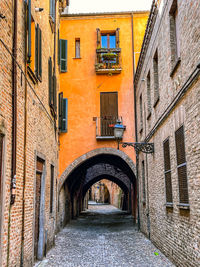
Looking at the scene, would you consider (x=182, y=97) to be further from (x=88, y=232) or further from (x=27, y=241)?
(x=88, y=232)

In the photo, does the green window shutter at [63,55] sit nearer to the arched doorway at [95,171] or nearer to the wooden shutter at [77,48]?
the wooden shutter at [77,48]

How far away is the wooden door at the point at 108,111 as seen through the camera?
1556 cm

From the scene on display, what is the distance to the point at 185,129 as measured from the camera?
22.6ft

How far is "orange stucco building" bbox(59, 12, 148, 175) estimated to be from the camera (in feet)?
51.2

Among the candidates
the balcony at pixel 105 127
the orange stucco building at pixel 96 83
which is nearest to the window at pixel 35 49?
the orange stucco building at pixel 96 83

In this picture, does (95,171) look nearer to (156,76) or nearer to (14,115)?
(156,76)

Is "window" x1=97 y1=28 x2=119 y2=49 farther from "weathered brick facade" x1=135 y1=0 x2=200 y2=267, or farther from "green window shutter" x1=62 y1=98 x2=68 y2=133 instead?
"weathered brick facade" x1=135 y1=0 x2=200 y2=267

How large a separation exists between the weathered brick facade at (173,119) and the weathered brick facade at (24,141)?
320 cm

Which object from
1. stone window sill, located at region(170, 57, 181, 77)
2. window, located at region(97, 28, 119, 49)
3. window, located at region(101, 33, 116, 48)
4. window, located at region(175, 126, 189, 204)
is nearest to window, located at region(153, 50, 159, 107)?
stone window sill, located at region(170, 57, 181, 77)

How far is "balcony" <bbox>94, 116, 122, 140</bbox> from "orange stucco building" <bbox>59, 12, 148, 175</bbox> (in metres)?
0.19

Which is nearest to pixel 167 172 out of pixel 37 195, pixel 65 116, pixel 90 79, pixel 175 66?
pixel 175 66

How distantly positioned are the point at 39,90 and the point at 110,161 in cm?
1160

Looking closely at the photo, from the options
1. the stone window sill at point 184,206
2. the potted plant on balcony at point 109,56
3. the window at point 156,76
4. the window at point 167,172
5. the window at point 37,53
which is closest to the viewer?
the stone window sill at point 184,206

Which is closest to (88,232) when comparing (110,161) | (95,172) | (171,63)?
(110,161)
